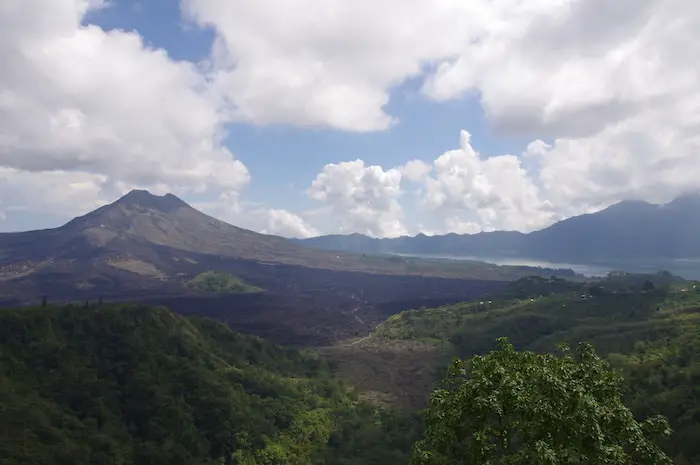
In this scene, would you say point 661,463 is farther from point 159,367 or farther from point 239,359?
point 239,359

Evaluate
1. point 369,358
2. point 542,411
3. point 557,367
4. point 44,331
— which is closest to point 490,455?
point 542,411

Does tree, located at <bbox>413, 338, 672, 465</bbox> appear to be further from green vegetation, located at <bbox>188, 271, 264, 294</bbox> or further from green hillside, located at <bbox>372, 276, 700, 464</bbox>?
green vegetation, located at <bbox>188, 271, 264, 294</bbox>

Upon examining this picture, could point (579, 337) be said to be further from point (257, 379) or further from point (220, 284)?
point (220, 284)

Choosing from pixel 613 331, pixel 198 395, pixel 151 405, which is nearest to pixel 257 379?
pixel 198 395

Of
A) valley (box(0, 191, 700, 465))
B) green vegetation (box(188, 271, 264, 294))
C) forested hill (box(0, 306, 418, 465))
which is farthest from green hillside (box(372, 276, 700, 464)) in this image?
green vegetation (box(188, 271, 264, 294))

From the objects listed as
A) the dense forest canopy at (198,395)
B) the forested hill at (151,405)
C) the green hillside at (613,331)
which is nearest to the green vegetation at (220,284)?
the green hillside at (613,331)
